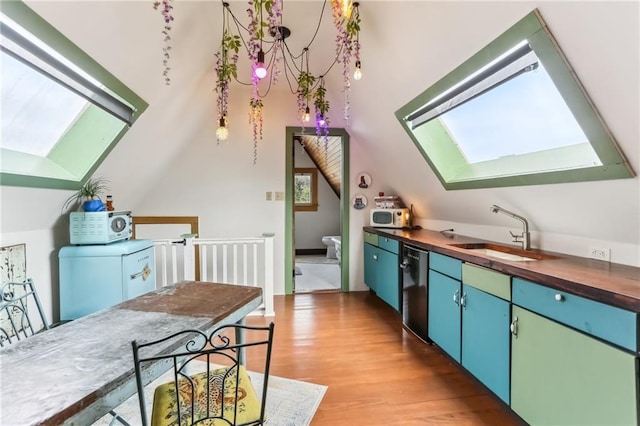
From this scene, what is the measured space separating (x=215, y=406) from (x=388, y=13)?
96.8 inches

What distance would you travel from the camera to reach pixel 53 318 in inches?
105

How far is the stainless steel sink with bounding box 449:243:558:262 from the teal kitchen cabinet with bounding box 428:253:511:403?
21 cm

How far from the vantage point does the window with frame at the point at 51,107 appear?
1.61m

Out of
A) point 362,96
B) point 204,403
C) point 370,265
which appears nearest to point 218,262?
point 370,265

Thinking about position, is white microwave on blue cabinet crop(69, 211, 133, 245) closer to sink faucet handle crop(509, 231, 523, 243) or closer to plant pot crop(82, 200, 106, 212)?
plant pot crop(82, 200, 106, 212)

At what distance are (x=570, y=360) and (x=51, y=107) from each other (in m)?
3.43

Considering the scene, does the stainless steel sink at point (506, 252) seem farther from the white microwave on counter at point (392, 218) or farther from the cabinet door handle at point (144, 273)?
the cabinet door handle at point (144, 273)

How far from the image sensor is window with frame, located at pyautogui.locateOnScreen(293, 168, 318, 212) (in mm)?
7199

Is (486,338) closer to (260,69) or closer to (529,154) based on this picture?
(529,154)

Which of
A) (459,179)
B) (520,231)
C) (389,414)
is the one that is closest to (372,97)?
(459,179)

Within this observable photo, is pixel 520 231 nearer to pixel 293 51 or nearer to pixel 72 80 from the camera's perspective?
pixel 293 51

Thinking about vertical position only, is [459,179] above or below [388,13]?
below

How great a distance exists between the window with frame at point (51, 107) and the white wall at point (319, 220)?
4.84m

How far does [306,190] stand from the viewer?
23.9ft
